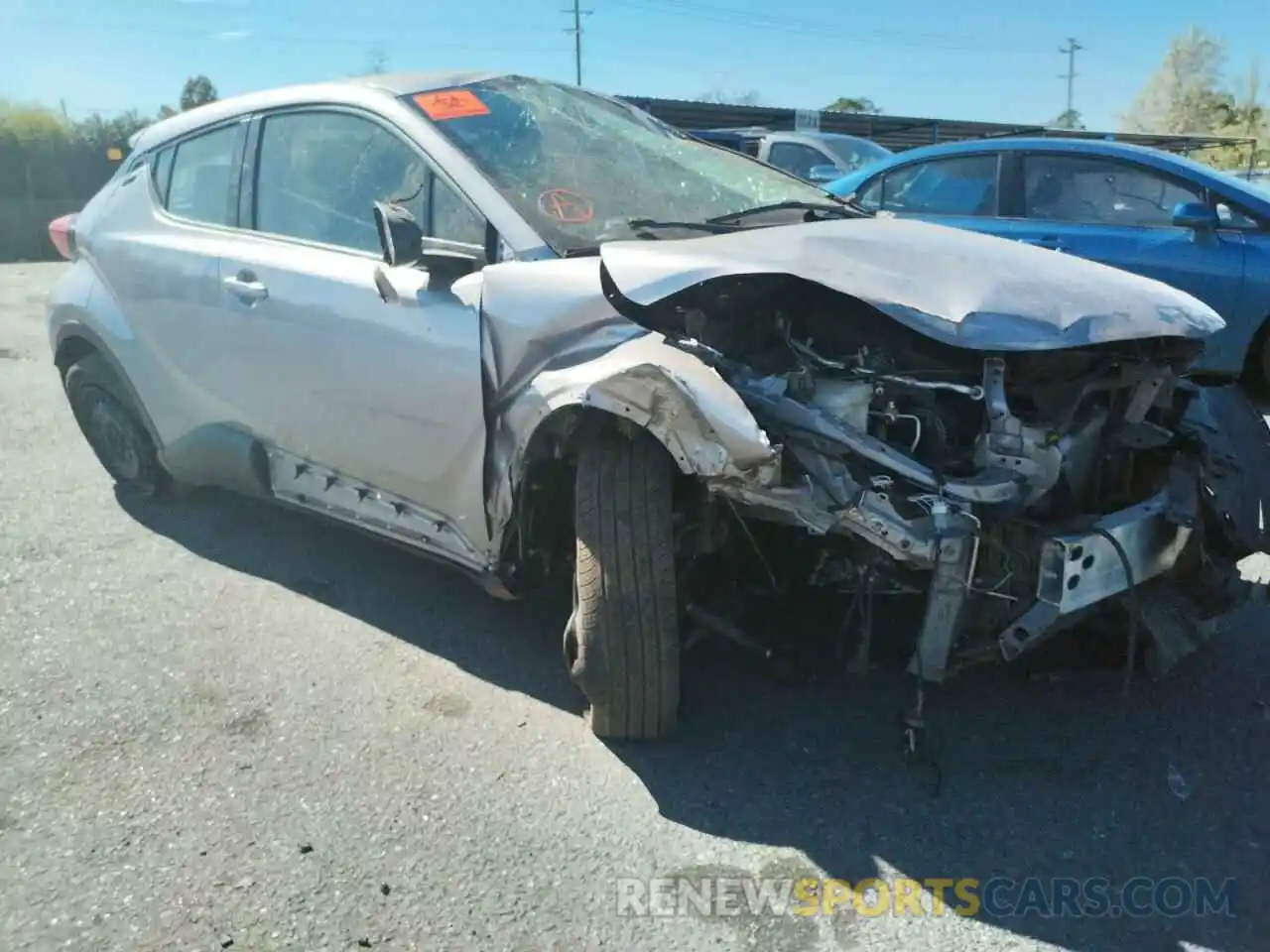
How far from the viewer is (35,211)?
2302 cm

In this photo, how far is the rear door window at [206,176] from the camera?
4.04m

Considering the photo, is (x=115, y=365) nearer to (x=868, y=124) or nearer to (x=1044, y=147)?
(x=1044, y=147)

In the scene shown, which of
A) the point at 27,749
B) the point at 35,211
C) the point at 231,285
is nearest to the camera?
the point at 27,749

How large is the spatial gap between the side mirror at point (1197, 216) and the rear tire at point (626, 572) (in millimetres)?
4406

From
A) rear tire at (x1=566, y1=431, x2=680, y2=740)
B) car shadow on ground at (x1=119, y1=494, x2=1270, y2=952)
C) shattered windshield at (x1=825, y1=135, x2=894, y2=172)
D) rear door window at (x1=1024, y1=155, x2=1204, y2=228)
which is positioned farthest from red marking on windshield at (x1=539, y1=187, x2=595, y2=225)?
shattered windshield at (x1=825, y1=135, x2=894, y2=172)

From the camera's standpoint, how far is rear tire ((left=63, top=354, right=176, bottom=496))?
15.4 feet

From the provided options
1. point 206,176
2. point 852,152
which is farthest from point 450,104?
point 852,152

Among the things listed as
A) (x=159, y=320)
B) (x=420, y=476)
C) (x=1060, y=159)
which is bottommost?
(x=420, y=476)

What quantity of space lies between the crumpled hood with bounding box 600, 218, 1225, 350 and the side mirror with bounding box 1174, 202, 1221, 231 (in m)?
3.33

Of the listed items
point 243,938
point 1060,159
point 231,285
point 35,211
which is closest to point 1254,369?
point 1060,159

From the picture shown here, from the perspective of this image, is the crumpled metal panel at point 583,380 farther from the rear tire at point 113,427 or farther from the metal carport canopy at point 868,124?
the metal carport canopy at point 868,124

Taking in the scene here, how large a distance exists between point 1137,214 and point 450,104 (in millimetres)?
4351

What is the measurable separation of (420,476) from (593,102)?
1655mm

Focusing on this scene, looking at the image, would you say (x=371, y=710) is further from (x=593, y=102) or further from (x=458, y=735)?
(x=593, y=102)
